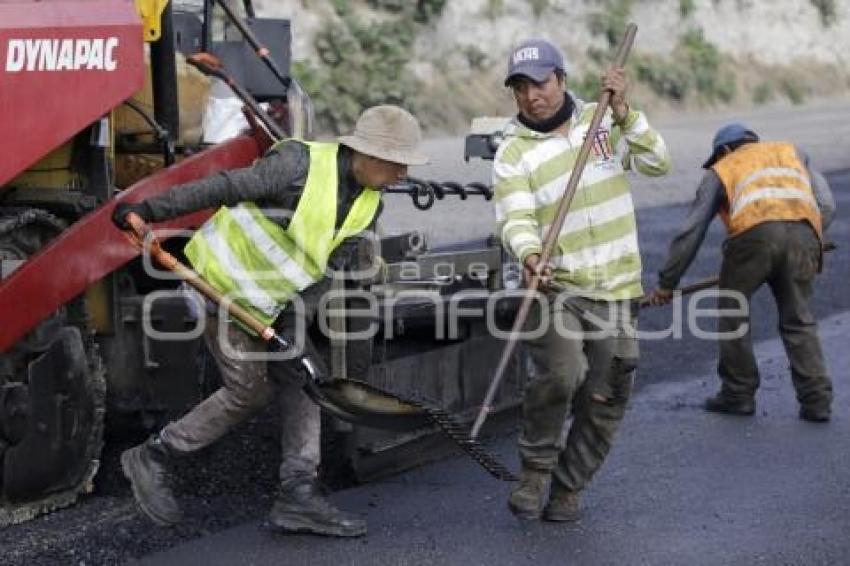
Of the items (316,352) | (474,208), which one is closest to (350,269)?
(316,352)

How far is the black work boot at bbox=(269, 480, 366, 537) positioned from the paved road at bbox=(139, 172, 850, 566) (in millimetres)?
45

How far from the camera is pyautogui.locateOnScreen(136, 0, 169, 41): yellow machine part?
613 centimetres

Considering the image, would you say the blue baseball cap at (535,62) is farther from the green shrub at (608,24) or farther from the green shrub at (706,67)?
the green shrub at (706,67)

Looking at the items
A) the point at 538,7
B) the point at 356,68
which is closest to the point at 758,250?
the point at 356,68

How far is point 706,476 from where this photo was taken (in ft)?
21.4

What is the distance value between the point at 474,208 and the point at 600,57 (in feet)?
47.3

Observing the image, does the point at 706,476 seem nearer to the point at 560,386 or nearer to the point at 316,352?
the point at 560,386

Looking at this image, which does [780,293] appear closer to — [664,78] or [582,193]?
[582,193]

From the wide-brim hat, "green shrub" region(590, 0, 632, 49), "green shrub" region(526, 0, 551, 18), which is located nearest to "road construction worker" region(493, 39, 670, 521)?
the wide-brim hat

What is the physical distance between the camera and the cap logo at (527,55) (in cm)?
564

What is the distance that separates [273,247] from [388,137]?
512 mm

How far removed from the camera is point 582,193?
5.75m

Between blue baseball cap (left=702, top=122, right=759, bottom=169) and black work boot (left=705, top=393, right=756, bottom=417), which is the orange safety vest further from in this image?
black work boot (left=705, top=393, right=756, bottom=417)

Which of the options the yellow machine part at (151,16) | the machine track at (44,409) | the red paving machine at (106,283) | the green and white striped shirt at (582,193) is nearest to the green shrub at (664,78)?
the red paving machine at (106,283)
